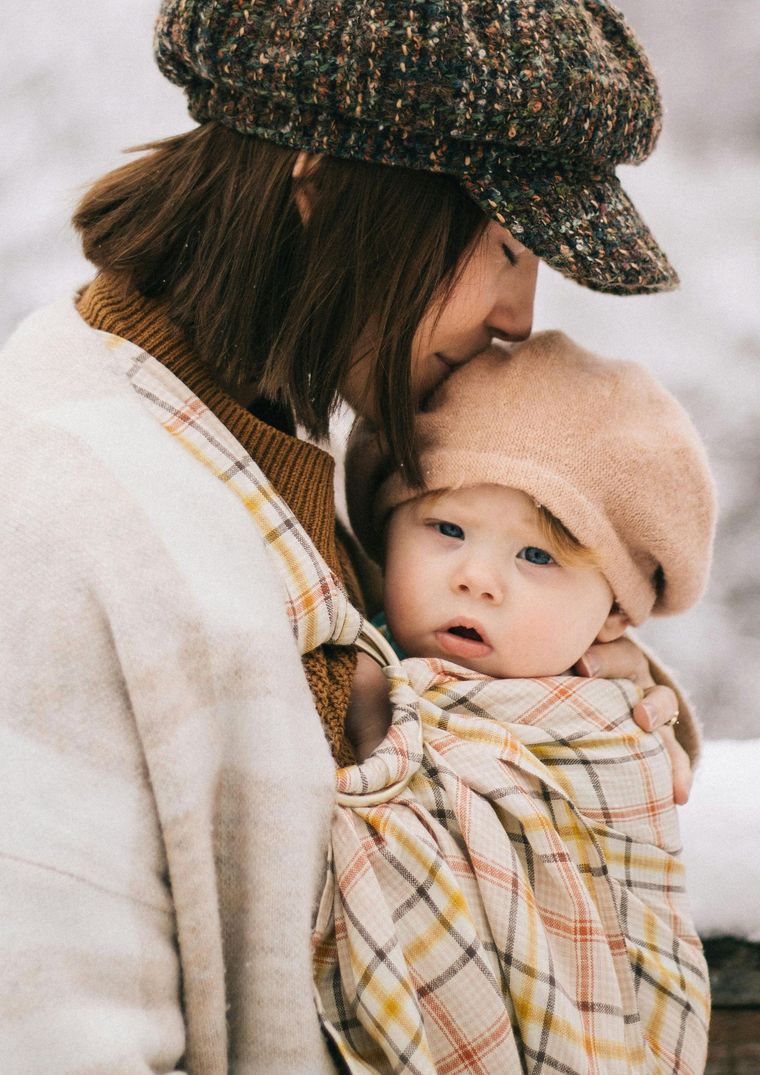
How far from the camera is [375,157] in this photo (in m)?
0.87

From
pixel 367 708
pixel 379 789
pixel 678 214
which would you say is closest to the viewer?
pixel 379 789

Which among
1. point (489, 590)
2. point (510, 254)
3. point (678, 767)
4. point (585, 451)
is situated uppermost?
point (510, 254)

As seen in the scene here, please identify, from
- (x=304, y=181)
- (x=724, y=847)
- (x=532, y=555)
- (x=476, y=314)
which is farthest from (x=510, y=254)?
(x=724, y=847)

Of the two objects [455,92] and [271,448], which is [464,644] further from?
[455,92]

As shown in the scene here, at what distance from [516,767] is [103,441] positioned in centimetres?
50

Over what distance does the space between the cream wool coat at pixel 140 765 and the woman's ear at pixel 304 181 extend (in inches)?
9.7

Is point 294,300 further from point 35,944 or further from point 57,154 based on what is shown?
point 57,154

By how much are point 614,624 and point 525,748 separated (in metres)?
0.33

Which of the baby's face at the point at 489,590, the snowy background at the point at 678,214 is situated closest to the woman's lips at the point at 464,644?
the baby's face at the point at 489,590

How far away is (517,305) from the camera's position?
3.61 ft

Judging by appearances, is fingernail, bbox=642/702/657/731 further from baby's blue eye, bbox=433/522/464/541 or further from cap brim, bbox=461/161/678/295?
cap brim, bbox=461/161/678/295

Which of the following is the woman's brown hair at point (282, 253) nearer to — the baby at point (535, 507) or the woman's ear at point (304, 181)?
the woman's ear at point (304, 181)

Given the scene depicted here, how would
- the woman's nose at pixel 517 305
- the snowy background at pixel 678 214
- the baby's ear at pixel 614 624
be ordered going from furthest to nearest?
1. the snowy background at pixel 678 214
2. the baby's ear at pixel 614 624
3. the woman's nose at pixel 517 305

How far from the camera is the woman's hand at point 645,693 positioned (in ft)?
3.97
